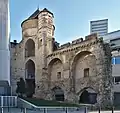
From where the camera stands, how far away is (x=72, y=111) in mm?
19016

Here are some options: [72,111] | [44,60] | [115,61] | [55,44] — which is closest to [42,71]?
[44,60]

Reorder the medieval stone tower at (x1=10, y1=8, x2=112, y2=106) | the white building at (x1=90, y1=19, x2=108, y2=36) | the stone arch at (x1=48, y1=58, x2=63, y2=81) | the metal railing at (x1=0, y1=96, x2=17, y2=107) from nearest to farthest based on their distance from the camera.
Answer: the metal railing at (x1=0, y1=96, x2=17, y2=107), the medieval stone tower at (x1=10, y1=8, x2=112, y2=106), the stone arch at (x1=48, y1=58, x2=63, y2=81), the white building at (x1=90, y1=19, x2=108, y2=36)

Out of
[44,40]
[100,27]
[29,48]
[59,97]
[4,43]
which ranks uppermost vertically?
[100,27]

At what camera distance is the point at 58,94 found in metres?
47.1

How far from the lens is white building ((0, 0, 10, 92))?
3356cm

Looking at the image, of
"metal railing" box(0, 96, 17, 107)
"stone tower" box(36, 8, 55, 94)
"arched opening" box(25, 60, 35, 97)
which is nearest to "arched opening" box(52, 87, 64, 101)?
"stone tower" box(36, 8, 55, 94)

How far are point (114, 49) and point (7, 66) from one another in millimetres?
25849

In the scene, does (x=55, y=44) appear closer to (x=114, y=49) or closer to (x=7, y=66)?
(x=114, y=49)

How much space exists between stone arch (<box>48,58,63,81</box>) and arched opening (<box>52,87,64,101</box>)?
5.96 feet

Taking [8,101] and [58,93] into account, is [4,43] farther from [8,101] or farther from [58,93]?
[58,93]

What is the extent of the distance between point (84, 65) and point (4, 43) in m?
13.5

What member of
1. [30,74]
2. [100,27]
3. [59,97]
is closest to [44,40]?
[30,74]

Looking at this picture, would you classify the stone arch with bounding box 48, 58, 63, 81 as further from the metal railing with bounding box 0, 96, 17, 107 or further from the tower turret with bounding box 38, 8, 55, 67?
the metal railing with bounding box 0, 96, 17, 107

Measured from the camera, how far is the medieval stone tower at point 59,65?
122ft
